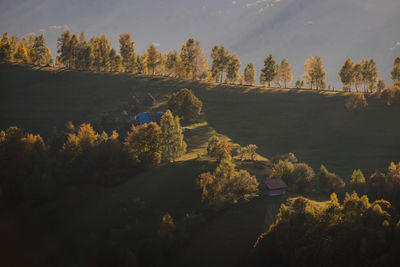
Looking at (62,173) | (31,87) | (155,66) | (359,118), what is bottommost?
(62,173)

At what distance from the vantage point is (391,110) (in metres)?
99.4

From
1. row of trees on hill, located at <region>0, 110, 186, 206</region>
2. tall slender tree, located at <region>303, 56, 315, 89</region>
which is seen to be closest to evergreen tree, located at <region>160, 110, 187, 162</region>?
row of trees on hill, located at <region>0, 110, 186, 206</region>

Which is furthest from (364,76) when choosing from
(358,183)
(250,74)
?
(358,183)

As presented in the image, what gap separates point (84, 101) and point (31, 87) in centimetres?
2803

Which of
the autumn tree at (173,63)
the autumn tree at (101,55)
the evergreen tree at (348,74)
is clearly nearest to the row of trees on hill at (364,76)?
the evergreen tree at (348,74)

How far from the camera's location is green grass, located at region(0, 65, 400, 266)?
44219mm

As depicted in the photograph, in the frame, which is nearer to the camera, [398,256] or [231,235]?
[398,256]

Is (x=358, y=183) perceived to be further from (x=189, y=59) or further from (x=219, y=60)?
(x=189, y=59)

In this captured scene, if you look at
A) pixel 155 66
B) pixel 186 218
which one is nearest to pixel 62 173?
pixel 186 218

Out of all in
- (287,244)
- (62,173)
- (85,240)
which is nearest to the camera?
(287,244)

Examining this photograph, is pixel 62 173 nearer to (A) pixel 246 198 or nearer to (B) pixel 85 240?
(B) pixel 85 240

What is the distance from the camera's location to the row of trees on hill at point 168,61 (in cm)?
14175

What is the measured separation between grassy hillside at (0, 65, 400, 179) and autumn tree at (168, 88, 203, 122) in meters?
5.94

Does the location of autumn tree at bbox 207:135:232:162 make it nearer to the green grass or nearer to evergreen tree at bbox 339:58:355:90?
the green grass
